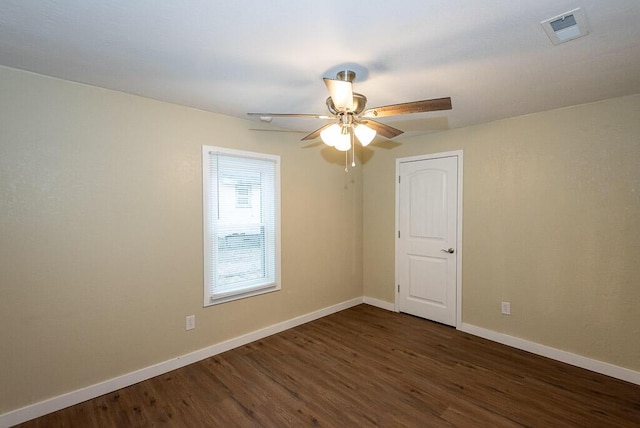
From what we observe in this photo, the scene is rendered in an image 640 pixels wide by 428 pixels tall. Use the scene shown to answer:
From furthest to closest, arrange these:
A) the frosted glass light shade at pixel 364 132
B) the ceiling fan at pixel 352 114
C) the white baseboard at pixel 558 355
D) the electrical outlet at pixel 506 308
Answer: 1. the electrical outlet at pixel 506 308
2. the white baseboard at pixel 558 355
3. the frosted glass light shade at pixel 364 132
4. the ceiling fan at pixel 352 114

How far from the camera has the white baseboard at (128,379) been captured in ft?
6.57

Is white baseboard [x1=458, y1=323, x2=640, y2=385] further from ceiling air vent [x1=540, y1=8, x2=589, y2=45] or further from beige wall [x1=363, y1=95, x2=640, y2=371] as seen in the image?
ceiling air vent [x1=540, y1=8, x2=589, y2=45]

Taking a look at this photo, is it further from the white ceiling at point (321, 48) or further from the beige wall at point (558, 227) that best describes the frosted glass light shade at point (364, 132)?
the beige wall at point (558, 227)

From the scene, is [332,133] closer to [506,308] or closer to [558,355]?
[506,308]

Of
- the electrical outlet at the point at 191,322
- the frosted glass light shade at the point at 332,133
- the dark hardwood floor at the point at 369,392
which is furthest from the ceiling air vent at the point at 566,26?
the electrical outlet at the point at 191,322

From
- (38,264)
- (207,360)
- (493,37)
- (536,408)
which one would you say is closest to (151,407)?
(207,360)

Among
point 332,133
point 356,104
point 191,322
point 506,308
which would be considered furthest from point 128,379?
point 506,308

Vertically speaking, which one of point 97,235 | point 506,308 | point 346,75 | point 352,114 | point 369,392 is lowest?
point 369,392

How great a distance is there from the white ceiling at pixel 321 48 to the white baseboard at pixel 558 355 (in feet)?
7.44

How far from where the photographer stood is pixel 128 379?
2.41 meters

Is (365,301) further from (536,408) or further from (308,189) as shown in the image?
(536,408)

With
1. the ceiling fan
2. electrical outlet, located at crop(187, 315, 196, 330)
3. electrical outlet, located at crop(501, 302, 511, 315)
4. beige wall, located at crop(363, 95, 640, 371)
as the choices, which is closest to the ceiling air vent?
the ceiling fan

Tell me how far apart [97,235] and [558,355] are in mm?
4127

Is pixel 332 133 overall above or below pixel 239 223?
above
